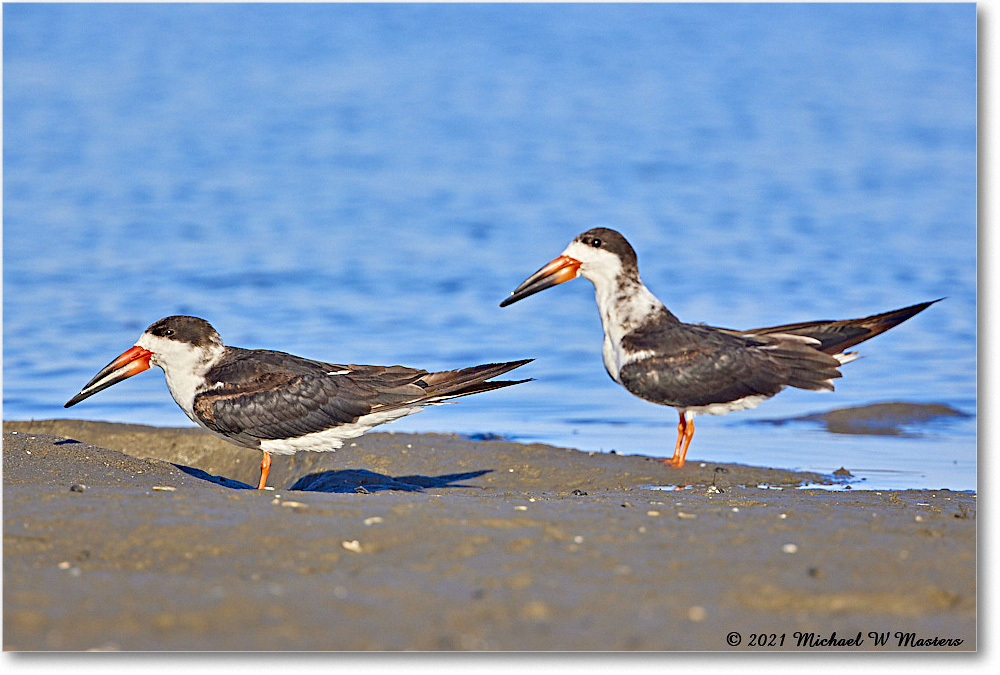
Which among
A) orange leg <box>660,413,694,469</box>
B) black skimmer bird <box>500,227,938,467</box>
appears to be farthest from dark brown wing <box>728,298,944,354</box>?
orange leg <box>660,413,694,469</box>

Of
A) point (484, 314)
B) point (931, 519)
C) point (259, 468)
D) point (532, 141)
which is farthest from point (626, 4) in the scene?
point (931, 519)

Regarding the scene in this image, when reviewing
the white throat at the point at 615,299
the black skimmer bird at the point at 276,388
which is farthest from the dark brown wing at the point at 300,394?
the white throat at the point at 615,299

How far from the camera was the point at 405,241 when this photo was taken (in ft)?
53.4

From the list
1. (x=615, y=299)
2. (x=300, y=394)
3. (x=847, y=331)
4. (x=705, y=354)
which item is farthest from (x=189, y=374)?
(x=847, y=331)

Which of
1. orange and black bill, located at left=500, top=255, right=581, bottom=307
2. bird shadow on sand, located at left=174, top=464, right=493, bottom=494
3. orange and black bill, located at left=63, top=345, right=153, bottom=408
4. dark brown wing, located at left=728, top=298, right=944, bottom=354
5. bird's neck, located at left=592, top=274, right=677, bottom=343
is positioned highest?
orange and black bill, located at left=500, top=255, right=581, bottom=307

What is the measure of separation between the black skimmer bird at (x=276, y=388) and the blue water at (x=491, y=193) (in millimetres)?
2236

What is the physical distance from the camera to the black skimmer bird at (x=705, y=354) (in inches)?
302

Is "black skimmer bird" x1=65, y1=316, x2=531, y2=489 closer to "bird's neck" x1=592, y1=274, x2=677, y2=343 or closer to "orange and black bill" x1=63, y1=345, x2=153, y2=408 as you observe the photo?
"orange and black bill" x1=63, y1=345, x2=153, y2=408

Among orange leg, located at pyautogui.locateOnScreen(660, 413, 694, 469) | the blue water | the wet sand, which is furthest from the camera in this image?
the blue water

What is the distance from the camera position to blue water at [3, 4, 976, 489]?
10.7 metres

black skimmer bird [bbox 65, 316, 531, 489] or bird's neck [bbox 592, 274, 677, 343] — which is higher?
bird's neck [bbox 592, 274, 677, 343]

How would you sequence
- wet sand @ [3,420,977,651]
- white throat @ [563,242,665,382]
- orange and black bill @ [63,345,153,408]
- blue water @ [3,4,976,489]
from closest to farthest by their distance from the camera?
wet sand @ [3,420,977,651], orange and black bill @ [63,345,153,408], white throat @ [563,242,665,382], blue water @ [3,4,976,489]

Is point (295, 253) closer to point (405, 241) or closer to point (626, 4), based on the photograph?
point (405, 241)

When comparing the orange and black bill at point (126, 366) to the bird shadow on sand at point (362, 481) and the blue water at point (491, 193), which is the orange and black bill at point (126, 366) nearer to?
the bird shadow on sand at point (362, 481)
